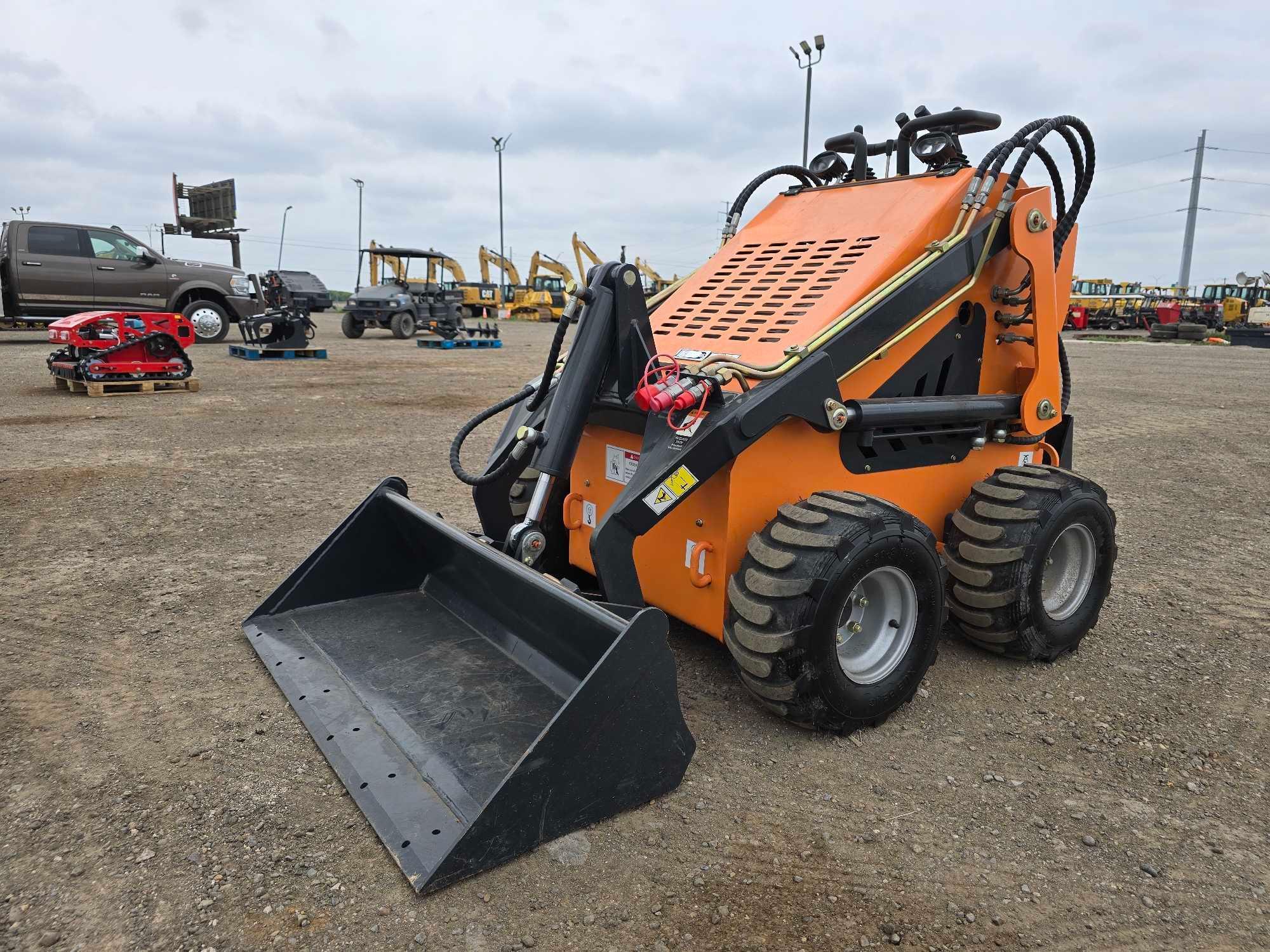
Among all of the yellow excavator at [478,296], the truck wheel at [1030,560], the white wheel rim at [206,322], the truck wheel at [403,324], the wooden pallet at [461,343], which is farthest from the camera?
the yellow excavator at [478,296]

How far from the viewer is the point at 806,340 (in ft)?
10.5

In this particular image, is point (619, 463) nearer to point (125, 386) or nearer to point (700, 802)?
point (700, 802)

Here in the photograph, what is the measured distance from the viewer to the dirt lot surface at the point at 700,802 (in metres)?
2.17

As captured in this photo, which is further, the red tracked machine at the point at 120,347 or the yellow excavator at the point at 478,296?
the yellow excavator at the point at 478,296

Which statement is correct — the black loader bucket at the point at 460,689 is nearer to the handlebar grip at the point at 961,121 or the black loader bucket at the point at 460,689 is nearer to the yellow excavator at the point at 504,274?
the handlebar grip at the point at 961,121

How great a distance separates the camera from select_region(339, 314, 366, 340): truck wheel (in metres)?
22.6

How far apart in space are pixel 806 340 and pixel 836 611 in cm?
99

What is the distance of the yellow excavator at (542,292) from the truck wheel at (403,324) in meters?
14.9

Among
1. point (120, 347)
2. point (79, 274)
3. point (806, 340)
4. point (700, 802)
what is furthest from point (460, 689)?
point (79, 274)

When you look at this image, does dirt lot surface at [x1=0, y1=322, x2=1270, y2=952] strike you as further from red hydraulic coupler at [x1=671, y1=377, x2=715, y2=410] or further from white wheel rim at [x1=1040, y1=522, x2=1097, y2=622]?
red hydraulic coupler at [x1=671, y1=377, x2=715, y2=410]

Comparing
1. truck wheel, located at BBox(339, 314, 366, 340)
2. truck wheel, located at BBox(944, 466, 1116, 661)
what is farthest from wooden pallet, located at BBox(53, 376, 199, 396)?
truck wheel, located at BBox(339, 314, 366, 340)

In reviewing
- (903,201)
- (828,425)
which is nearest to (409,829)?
(828,425)

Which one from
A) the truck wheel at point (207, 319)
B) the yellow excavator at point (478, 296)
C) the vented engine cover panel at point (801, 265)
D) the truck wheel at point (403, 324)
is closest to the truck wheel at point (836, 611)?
the vented engine cover panel at point (801, 265)

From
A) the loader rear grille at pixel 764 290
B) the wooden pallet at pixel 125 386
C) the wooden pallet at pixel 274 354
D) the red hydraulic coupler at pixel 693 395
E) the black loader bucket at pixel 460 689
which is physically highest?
the loader rear grille at pixel 764 290
